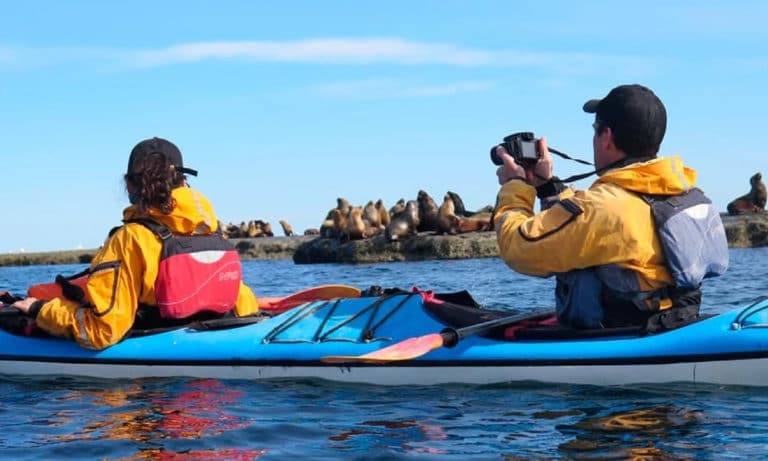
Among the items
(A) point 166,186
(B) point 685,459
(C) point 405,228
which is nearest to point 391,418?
(B) point 685,459

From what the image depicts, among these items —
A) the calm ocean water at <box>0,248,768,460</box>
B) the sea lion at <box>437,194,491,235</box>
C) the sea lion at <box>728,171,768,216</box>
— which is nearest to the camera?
the calm ocean water at <box>0,248,768,460</box>

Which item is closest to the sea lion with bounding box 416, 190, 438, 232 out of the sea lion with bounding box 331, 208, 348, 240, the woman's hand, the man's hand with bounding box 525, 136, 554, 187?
the sea lion with bounding box 331, 208, 348, 240

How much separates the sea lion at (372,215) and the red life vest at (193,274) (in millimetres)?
26457

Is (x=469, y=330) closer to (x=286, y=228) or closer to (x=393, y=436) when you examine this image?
(x=393, y=436)

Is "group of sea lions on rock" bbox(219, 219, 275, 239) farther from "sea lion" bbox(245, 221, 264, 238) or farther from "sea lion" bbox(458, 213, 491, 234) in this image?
"sea lion" bbox(458, 213, 491, 234)

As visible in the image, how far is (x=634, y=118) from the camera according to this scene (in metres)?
5.50

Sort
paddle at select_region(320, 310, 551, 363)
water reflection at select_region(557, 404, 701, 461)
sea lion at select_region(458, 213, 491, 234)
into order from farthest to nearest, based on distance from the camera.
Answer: sea lion at select_region(458, 213, 491, 234) → paddle at select_region(320, 310, 551, 363) → water reflection at select_region(557, 404, 701, 461)

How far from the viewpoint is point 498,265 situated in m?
23.0

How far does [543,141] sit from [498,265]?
56.3 ft

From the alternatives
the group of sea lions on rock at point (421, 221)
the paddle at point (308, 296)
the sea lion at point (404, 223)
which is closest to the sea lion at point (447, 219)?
the group of sea lions on rock at point (421, 221)

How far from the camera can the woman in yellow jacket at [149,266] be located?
6328 millimetres

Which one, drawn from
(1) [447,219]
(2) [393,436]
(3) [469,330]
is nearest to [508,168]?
(3) [469,330]

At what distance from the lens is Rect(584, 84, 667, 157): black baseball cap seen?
5.49 metres

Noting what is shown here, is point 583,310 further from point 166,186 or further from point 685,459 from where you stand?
point 166,186
